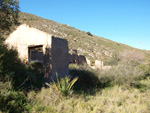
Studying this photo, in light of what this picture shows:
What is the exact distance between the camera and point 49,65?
25.3 ft

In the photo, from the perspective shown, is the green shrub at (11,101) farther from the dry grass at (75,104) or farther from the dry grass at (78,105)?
the dry grass at (78,105)

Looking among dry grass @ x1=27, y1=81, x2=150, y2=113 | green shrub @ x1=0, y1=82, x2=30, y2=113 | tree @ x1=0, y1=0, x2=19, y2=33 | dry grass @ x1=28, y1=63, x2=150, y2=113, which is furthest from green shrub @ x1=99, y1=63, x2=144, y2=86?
tree @ x1=0, y1=0, x2=19, y2=33

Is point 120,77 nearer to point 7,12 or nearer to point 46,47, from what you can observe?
point 46,47

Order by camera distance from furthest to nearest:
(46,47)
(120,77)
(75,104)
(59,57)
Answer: (120,77), (59,57), (46,47), (75,104)

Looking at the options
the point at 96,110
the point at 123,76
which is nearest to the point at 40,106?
the point at 96,110

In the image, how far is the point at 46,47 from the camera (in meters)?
7.90

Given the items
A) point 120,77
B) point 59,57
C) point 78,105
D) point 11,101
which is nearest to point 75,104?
point 78,105

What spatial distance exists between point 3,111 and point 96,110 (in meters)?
3.48

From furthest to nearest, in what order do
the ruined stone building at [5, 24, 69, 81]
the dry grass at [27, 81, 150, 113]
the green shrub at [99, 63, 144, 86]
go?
the green shrub at [99, 63, 144, 86] → the ruined stone building at [5, 24, 69, 81] → the dry grass at [27, 81, 150, 113]

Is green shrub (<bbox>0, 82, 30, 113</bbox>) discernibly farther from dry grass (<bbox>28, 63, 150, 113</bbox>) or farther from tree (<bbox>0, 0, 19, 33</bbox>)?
tree (<bbox>0, 0, 19, 33</bbox>)

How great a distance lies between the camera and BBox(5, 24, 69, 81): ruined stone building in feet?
25.5

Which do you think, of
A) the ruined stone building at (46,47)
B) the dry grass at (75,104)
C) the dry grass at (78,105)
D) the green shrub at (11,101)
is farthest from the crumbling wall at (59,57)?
the green shrub at (11,101)

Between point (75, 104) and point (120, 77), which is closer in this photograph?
point (75, 104)

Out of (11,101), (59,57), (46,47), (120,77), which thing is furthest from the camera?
(120,77)
